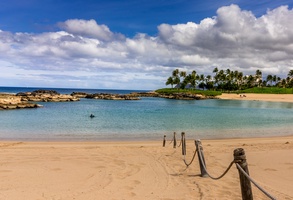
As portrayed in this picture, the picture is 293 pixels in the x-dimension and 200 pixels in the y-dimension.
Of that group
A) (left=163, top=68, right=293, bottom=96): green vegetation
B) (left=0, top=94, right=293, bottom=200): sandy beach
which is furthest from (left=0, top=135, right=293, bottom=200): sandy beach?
(left=163, top=68, right=293, bottom=96): green vegetation

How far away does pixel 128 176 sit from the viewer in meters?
10.6

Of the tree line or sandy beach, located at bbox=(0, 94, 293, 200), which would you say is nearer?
sandy beach, located at bbox=(0, 94, 293, 200)

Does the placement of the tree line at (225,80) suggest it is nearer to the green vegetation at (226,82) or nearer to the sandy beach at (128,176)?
the green vegetation at (226,82)

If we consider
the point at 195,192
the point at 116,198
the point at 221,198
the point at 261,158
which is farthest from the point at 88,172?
the point at 261,158

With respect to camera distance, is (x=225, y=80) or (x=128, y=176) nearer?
(x=128, y=176)

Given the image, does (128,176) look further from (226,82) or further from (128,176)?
(226,82)

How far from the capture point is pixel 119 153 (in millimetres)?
15820

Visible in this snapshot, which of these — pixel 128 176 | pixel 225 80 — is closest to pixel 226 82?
pixel 225 80

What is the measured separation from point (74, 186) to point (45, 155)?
20.2 feet

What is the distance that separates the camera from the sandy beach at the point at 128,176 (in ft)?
28.3

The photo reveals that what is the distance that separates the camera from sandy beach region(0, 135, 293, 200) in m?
8.62

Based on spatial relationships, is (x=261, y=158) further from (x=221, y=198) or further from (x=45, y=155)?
(x=45, y=155)

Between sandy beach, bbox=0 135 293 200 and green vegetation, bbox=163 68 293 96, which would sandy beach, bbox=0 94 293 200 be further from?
green vegetation, bbox=163 68 293 96

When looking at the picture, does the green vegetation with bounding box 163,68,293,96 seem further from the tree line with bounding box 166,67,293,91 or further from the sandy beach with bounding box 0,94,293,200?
the sandy beach with bounding box 0,94,293,200
